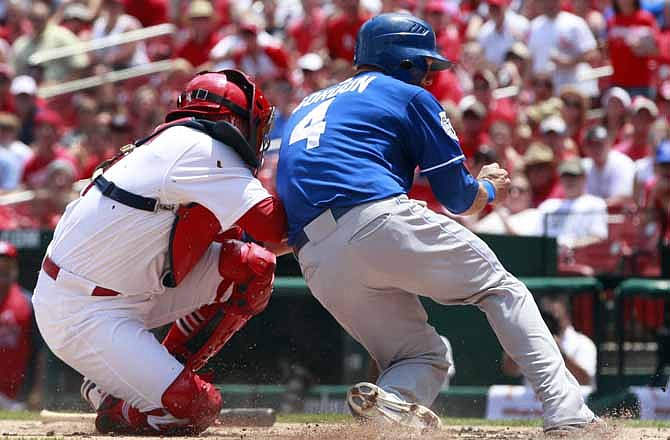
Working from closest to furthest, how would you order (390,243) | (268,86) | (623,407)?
(390,243), (623,407), (268,86)

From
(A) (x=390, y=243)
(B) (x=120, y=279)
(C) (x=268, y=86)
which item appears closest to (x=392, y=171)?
(A) (x=390, y=243)

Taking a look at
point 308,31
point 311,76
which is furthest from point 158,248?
point 308,31

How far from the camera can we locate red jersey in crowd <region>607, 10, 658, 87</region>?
1316cm

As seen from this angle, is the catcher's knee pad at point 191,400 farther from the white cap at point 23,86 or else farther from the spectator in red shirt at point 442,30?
the white cap at point 23,86

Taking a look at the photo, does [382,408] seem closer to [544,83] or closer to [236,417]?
[236,417]

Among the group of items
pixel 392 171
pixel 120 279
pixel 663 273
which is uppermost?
pixel 392 171

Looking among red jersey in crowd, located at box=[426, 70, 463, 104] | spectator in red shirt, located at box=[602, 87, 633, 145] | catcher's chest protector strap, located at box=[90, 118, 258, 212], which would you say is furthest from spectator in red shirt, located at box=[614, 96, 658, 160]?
catcher's chest protector strap, located at box=[90, 118, 258, 212]

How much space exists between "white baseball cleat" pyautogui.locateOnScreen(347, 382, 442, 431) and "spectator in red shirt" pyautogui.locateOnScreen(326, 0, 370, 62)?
8.39 meters

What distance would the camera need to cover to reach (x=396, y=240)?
5500 mm

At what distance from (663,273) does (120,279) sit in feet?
15.1

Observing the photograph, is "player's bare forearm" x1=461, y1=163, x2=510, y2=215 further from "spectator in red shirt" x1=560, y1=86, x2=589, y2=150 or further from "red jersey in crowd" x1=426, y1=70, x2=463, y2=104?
"red jersey in crowd" x1=426, y1=70, x2=463, y2=104

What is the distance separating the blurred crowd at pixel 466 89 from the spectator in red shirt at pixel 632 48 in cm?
1

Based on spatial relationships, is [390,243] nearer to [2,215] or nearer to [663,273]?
[663,273]

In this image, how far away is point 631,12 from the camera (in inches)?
529
